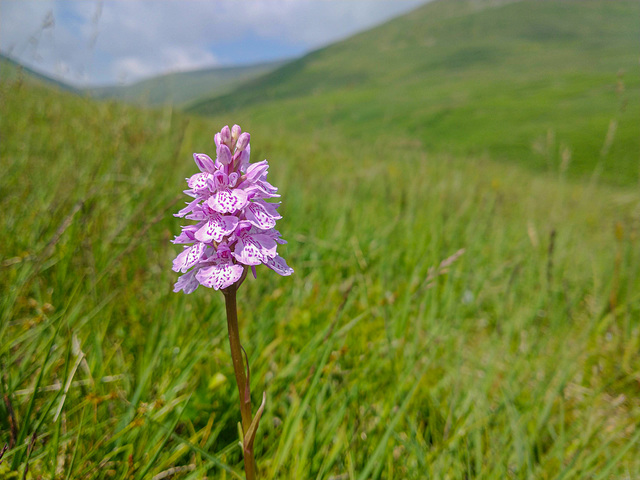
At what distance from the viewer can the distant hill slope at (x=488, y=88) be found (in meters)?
10.4

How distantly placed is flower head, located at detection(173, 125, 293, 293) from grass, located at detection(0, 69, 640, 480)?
50 centimetres

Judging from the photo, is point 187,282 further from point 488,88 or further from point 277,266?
point 488,88

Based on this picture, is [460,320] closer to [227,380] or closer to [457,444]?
[457,444]

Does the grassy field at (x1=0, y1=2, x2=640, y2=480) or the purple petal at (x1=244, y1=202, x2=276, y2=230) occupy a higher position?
the purple petal at (x1=244, y1=202, x2=276, y2=230)

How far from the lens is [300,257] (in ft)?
10.8

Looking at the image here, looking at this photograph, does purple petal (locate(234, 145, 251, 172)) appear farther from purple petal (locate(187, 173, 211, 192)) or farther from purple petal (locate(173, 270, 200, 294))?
purple petal (locate(173, 270, 200, 294))

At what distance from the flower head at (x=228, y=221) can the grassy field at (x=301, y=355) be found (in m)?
0.51

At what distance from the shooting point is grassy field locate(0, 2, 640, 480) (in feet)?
5.12

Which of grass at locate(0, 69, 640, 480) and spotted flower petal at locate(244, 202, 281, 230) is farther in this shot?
grass at locate(0, 69, 640, 480)

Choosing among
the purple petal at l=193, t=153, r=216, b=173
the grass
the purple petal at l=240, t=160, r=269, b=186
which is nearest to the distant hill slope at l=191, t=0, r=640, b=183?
the grass

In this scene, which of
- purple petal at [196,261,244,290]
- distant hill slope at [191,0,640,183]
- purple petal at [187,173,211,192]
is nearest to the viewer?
purple petal at [196,261,244,290]

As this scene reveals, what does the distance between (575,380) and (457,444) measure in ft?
4.63

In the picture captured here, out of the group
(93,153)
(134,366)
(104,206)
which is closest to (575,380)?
(134,366)

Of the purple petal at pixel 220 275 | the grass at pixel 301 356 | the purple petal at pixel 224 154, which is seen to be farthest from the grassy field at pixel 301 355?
the purple petal at pixel 224 154
